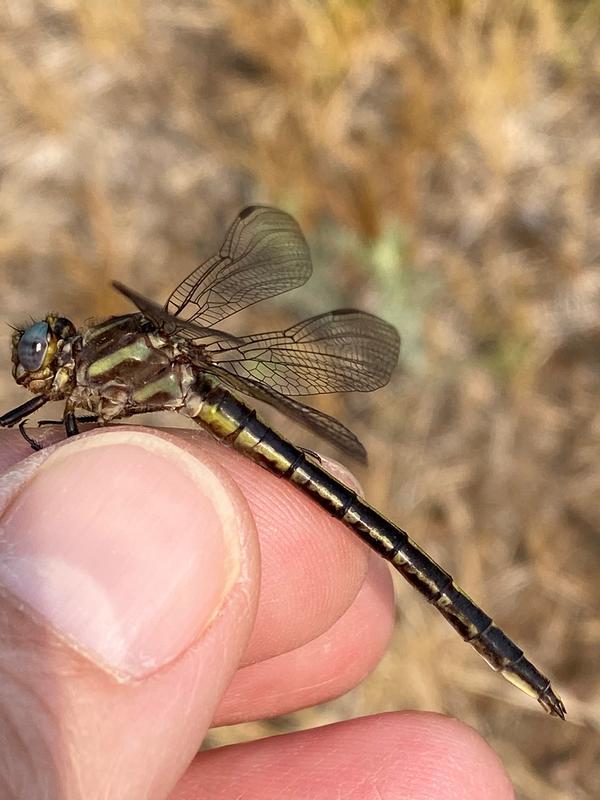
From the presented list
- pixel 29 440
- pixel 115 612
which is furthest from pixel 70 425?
pixel 115 612

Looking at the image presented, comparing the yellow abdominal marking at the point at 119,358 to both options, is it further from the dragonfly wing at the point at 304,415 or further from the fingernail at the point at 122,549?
the fingernail at the point at 122,549

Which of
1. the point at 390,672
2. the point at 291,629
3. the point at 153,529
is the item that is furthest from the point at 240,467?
the point at 390,672

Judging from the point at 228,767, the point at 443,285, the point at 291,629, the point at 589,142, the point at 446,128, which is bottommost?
the point at 228,767

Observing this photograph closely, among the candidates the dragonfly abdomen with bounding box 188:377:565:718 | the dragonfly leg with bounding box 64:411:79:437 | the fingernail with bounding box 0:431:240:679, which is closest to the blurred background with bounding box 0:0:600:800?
the dragonfly abdomen with bounding box 188:377:565:718

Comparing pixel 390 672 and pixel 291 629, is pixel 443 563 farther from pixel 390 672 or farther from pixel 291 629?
pixel 291 629

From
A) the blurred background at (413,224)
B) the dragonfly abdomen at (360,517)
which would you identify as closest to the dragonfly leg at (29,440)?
the dragonfly abdomen at (360,517)

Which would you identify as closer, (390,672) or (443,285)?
(390,672)

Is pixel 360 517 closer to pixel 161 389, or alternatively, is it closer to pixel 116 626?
pixel 161 389
